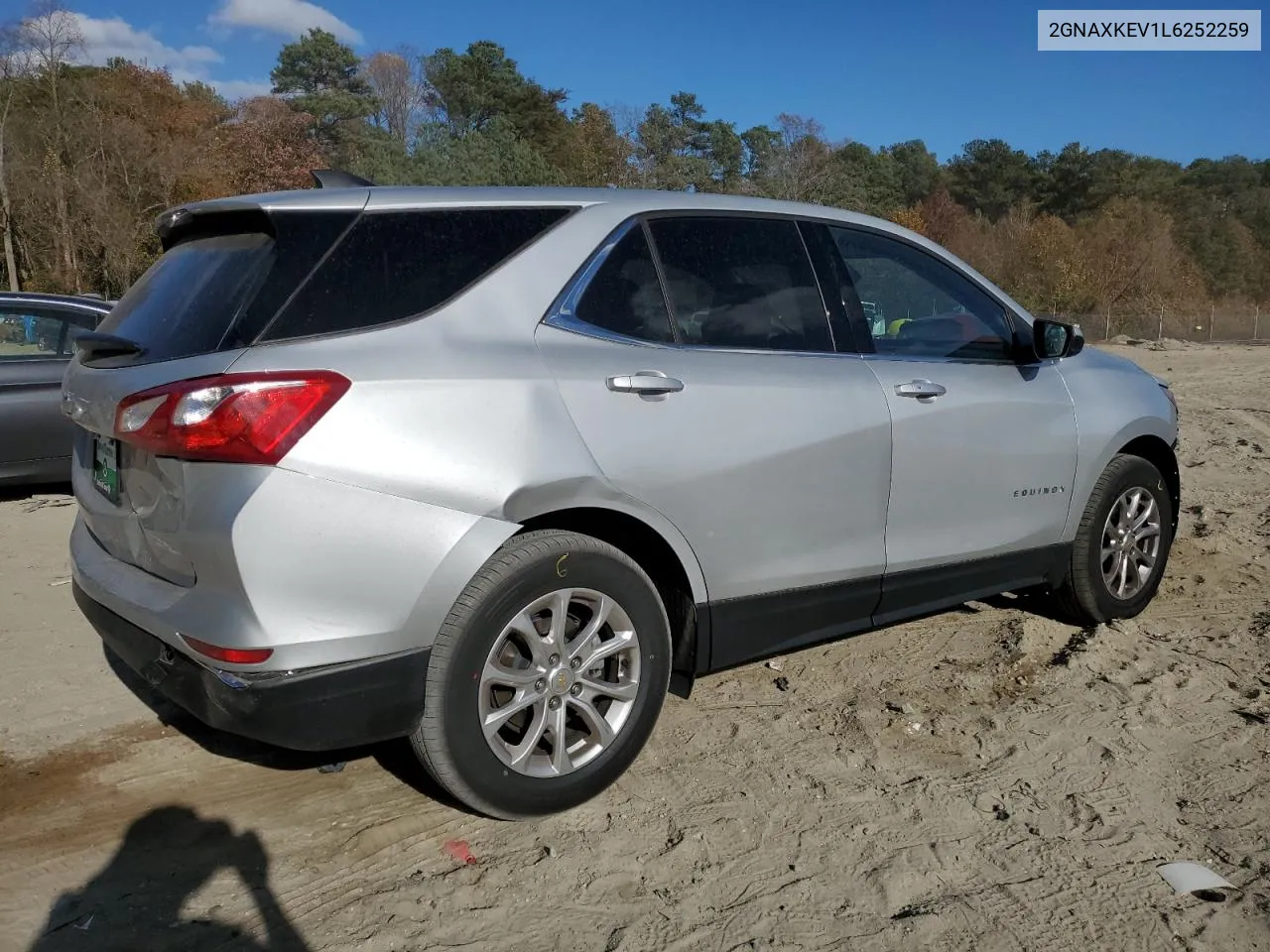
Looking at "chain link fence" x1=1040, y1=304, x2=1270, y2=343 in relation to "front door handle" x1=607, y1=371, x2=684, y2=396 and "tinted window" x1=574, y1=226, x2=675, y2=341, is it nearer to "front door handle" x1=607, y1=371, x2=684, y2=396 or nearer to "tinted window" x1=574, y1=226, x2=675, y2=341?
"tinted window" x1=574, y1=226, x2=675, y2=341

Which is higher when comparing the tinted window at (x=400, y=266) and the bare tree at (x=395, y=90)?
the bare tree at (x=395, y=90)

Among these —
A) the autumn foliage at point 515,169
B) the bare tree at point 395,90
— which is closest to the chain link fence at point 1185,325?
the autumn foliage at point 515,169

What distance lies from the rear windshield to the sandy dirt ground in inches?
55.6

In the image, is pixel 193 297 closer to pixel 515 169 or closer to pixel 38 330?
pixel 38 330

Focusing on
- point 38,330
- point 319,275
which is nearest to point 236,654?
point 319,275

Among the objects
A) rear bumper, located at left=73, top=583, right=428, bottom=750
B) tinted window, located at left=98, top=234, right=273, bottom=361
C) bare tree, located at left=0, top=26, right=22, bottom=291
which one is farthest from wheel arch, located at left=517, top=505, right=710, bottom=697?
bare tree, located at left=0, top=26, right=22, bottom=291

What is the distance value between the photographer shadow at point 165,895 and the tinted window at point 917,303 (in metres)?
2.67

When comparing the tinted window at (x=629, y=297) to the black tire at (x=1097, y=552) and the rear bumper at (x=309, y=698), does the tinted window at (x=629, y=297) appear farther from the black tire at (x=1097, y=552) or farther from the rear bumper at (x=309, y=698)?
the black tire at (x=1097, y=552)

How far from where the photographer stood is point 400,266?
283cm

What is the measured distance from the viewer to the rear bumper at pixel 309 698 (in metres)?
2.56

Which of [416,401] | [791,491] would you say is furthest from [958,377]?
[416,401]

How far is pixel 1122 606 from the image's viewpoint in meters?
4.75

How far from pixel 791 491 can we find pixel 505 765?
126cm

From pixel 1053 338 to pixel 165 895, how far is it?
371 cm
